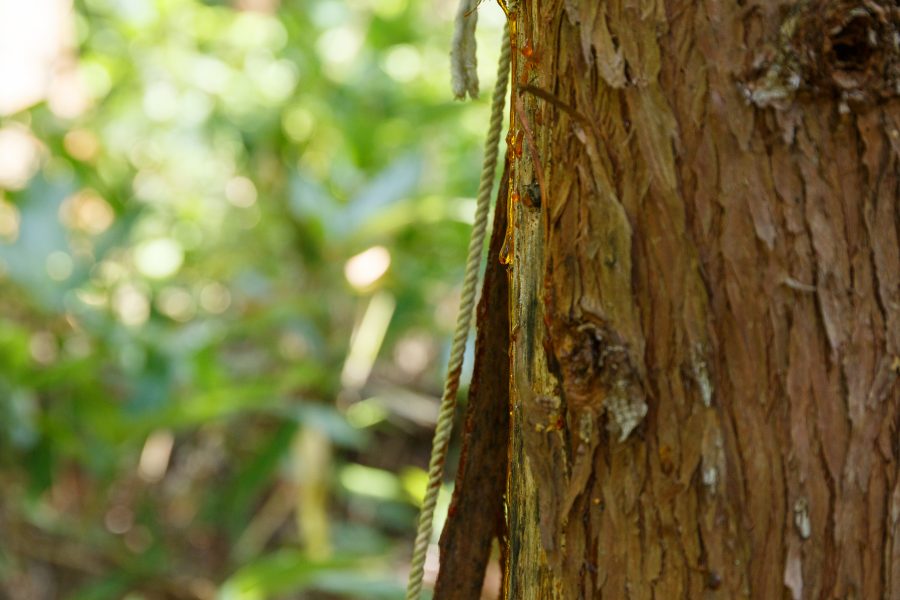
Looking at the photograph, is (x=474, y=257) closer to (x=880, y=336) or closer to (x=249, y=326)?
(x=880, y=336)

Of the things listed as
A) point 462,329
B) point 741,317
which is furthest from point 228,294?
point 741,317

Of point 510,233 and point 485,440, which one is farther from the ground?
point 510,233

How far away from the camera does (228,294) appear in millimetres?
2982

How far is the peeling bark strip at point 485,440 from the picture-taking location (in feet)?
2.18

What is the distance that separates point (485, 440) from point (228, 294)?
2.42m

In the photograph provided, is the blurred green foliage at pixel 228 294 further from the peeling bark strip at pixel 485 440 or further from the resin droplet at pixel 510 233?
the resin droplet at pixel 510 233

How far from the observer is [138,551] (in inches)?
102

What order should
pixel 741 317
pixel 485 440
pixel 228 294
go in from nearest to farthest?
pixel 741 317 < pixel 485 440 < pixel 228 294

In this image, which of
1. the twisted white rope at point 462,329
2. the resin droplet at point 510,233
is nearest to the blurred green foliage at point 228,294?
the twisted white rope at point 462,329

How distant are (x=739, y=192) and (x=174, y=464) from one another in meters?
2.68

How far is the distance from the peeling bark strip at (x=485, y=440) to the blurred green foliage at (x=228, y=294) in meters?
1.01

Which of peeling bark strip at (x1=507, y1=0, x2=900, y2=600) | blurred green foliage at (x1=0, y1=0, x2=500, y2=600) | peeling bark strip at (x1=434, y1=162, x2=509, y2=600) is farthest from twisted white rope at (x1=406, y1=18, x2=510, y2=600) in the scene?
blurred green foliage at (x1=0, y1=0, x2=500, y2=600)

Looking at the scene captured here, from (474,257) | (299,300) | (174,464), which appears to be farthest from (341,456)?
(474,257)

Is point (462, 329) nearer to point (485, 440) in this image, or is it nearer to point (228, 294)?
point (485, 440)
